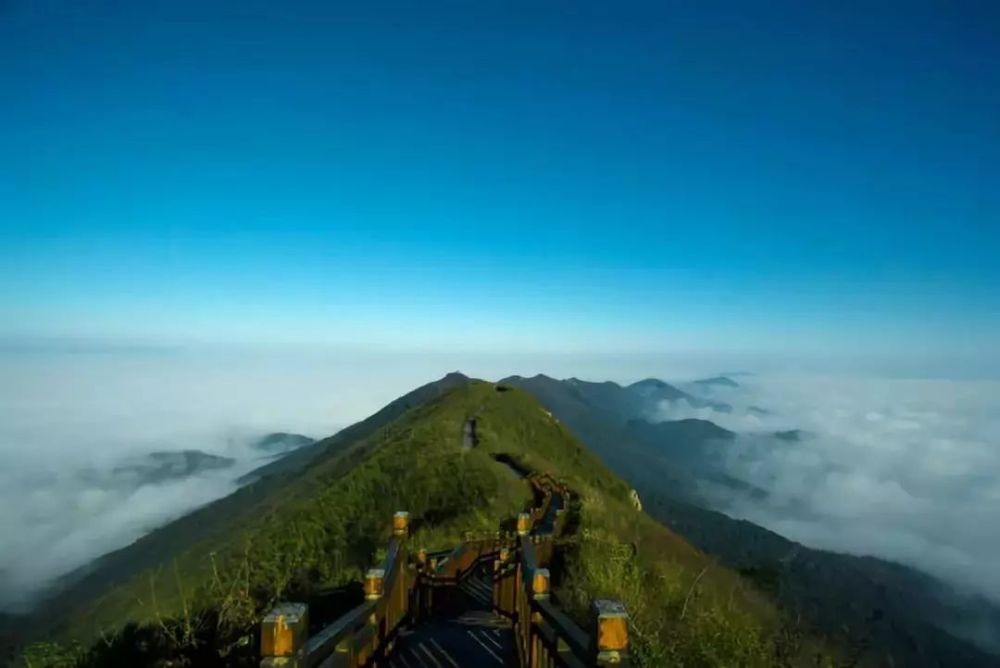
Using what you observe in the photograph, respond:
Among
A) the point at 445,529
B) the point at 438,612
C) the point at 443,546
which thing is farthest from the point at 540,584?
the point at 445,529

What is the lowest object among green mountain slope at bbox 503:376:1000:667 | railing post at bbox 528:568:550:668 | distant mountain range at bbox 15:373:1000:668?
green mountain slope at bbox 503:376:1000:667

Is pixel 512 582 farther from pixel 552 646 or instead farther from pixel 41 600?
pixel 41 600

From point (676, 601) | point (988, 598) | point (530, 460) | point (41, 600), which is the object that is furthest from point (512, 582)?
point (988, 598)

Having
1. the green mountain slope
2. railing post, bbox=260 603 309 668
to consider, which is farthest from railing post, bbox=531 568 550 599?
the green mountain slope

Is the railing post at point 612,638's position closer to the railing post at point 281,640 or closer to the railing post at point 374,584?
the railing post at point 281,640

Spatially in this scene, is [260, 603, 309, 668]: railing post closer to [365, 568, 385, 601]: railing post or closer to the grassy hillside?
[365, 568, 385, 601]: railing post

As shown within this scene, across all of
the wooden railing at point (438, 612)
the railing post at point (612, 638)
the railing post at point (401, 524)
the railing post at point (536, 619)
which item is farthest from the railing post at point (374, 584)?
the railing post at point (612, 638)

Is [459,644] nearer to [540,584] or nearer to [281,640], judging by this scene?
[540,584]

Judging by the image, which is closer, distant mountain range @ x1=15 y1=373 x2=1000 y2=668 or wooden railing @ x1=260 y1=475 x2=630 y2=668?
wooden railing @ x1=260 y1=475 x2=630 y2=668
